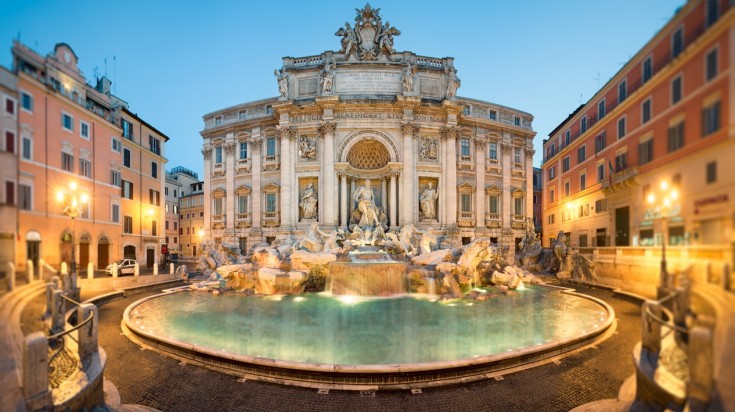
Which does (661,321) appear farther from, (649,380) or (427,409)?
(427,409)

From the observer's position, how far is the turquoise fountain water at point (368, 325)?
7223mm

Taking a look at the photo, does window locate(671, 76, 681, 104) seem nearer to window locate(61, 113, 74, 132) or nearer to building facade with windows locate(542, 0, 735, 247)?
building facade with windows locate(542, 0, 735, 247)

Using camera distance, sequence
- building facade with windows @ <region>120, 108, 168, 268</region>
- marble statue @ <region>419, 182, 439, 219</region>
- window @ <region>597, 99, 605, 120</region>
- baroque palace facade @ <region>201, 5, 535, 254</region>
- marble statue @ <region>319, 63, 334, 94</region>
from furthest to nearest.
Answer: marble statue @ <region>419, 182, 439, 219</region>
baroque palace facade @ <region>201, 5, 535, 254</region>
marble statue @ <region>319, 63, 334, 94</region>
building facade with windows @ <region>120, 108, 168, 268</region>
window @ <region>597, 99, 605, 120</region>

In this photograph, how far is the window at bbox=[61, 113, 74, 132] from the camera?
3.44 meters

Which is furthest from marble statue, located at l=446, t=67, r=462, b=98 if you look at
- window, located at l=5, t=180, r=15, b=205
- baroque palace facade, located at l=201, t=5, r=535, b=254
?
window, located at l=5, t=180, r=15, b=205

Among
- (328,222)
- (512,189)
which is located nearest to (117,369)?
(328,222)

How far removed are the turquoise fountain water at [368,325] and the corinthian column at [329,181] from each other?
11557 mm

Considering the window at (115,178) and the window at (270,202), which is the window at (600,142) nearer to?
the window at (115,178)

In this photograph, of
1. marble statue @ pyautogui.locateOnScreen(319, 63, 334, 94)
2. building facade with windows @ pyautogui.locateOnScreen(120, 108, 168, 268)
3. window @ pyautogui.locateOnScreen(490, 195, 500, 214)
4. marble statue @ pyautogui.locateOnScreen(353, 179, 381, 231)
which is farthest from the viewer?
window @ pyautogui.locateOnScreen(490, 195, 500, 214)

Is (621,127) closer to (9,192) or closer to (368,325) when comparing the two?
(9,192)

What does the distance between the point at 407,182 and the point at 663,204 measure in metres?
23.1

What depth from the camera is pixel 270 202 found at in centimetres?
2797

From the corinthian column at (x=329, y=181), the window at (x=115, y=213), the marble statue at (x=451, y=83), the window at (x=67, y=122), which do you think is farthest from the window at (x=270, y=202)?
the window at (x=67, y=122)

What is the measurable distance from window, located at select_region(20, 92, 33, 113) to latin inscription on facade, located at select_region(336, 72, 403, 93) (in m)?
24.5
